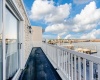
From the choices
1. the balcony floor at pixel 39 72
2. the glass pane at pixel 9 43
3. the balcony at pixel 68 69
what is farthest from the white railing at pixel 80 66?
the glass pane at pixel 9 43

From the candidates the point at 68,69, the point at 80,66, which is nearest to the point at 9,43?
the point at 68,69

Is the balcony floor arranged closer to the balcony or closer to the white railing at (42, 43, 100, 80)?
the balcony

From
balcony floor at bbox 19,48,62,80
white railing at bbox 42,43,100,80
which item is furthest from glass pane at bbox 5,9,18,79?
white railing at bbox 42,43,100,80

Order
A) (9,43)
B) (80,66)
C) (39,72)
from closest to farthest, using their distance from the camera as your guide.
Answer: (80,66) < (9,43) < (39,72)

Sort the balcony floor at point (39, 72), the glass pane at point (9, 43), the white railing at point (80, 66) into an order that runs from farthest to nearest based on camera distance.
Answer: the balcony floor at point (39, 72)
the glass pane at point (9, 43)
the white railing at point (80, 66)

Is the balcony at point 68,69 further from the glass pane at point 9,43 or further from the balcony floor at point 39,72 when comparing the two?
the glass pane at point 9,43

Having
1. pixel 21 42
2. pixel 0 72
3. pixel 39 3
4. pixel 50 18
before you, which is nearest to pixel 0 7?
pixel 0 72

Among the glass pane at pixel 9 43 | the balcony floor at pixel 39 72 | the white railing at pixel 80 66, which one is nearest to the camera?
the white railing at pixel 80 66

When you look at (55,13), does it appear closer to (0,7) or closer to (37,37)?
(37,37)

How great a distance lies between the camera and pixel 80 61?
235 cm

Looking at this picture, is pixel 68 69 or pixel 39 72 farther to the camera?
pixel 39 72

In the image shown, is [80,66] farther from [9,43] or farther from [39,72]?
[39,72]

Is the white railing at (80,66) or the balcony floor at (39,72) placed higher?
the white railing at (80,66)

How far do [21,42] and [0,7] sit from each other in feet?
9.37
